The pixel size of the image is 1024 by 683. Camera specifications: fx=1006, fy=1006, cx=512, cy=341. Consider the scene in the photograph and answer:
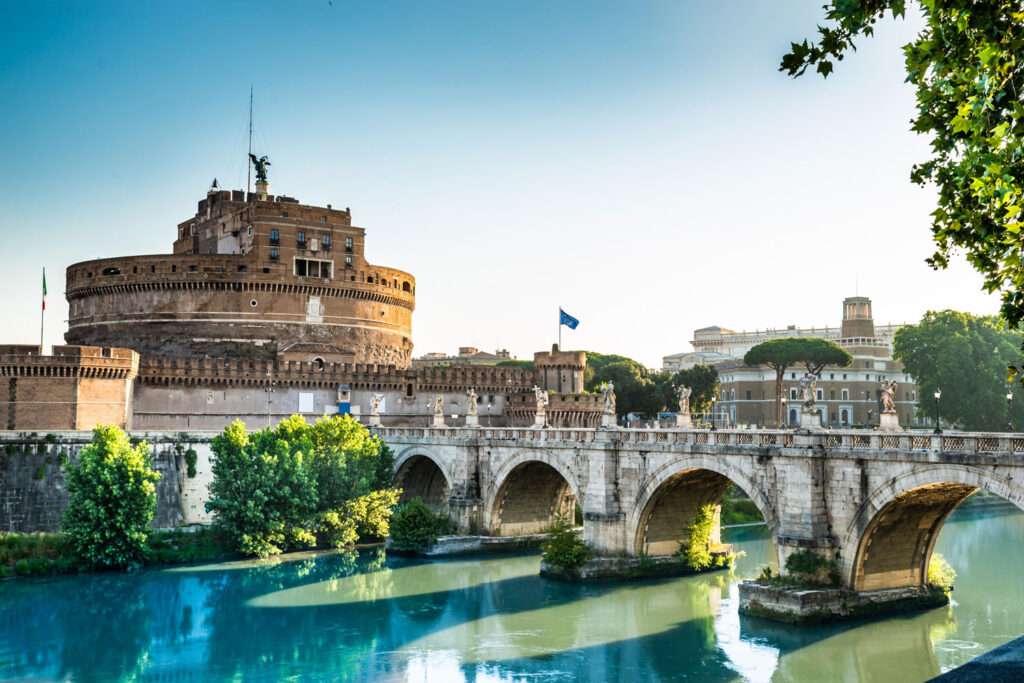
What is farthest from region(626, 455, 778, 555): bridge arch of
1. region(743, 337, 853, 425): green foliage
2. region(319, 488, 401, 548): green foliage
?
region(743, 337, 853, 425): green foliage

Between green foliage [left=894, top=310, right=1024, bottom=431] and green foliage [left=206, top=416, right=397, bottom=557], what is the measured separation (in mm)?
34650

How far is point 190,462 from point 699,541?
2029cm

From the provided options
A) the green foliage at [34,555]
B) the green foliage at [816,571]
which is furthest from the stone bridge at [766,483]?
the green foliage at [34,555]

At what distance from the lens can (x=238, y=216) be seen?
57281mm

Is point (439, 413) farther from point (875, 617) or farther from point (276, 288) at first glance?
point (875, 617)

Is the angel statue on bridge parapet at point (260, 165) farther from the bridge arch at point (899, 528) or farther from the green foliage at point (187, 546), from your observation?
the bridge arch at point (899, 528)

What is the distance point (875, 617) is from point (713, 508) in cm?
918

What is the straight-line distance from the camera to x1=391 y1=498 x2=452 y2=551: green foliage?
123ft

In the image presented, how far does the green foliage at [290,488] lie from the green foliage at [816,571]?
18.6 m

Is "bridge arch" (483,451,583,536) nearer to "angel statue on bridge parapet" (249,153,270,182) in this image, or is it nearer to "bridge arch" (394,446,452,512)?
"bridge arch" (394,446,452,512)

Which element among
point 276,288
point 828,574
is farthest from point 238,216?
point 828,574

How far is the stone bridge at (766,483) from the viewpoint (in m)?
22.2

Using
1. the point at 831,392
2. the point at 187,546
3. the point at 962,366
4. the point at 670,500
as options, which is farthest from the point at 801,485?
the point at 831,392

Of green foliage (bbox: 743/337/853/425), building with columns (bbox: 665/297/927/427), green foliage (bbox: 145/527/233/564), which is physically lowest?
green foliage (bbox: 145/527/233/564)
